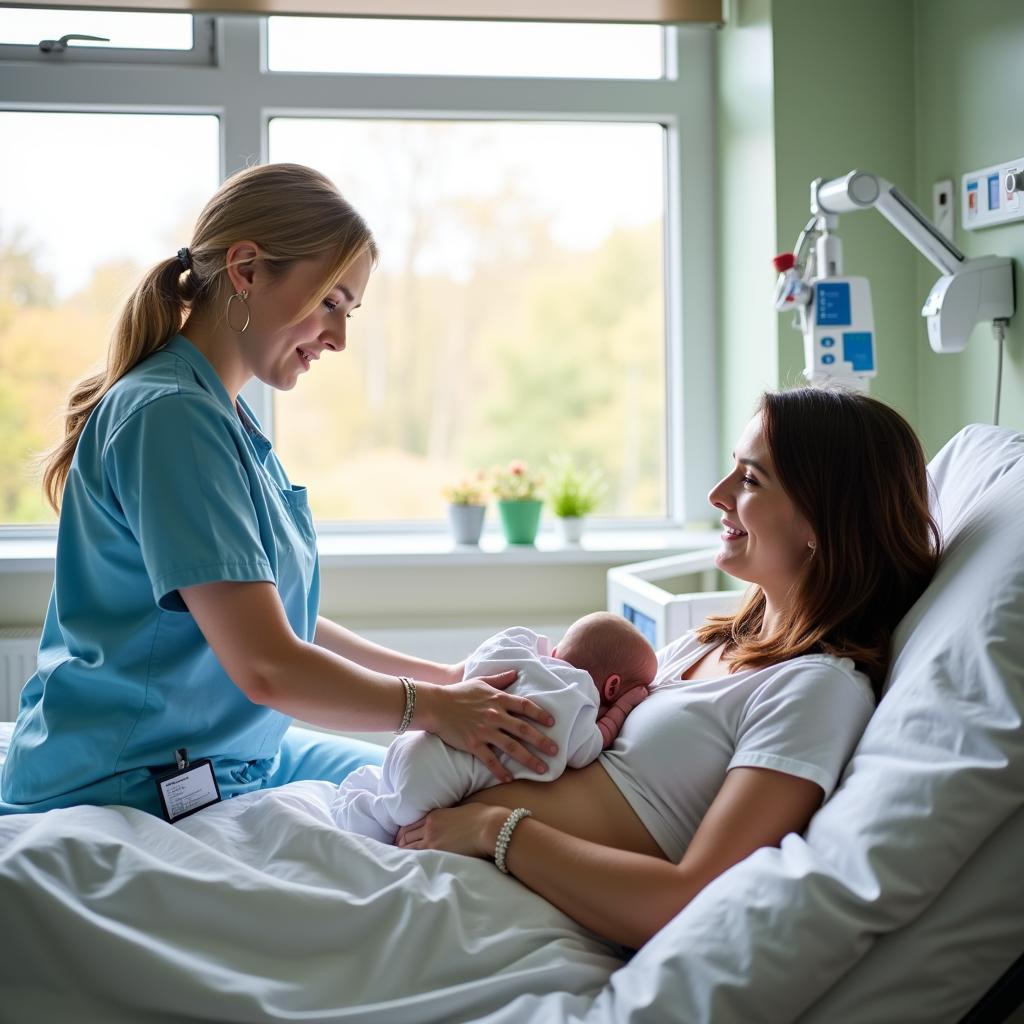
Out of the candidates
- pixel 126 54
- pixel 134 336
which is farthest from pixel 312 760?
pixel 126 54

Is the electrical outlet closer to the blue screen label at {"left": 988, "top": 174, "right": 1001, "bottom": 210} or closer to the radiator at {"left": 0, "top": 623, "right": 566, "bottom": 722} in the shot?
the blue screen label at {"left": 988, "top": 174, "right": 1001, "bottom": 210}

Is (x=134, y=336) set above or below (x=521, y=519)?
above

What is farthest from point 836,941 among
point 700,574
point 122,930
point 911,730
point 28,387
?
point 28,387

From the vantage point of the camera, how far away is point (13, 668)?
271 centimetres

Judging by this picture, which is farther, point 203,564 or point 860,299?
point 860,299

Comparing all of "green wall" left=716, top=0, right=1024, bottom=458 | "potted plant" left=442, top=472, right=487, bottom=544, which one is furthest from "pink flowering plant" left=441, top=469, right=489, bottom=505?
"green wall" left=716, top=0, right=1024, bottom=458

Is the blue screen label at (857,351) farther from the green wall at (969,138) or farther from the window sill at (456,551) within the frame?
the window sill at (456,551)

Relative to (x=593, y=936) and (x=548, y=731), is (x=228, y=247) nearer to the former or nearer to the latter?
(x=548, y=731)

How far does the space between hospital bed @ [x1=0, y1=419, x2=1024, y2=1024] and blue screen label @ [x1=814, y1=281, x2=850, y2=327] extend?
99 centimetres

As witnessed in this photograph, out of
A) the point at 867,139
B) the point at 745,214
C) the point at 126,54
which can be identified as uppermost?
the point at 126,54

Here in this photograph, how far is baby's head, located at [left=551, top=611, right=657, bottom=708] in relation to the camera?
59.2 inches

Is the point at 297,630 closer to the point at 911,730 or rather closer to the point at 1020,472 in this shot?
the point at 911,730

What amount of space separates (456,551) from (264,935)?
71.2 inches

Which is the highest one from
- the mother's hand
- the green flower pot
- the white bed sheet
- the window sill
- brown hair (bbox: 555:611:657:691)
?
the green flower pot
